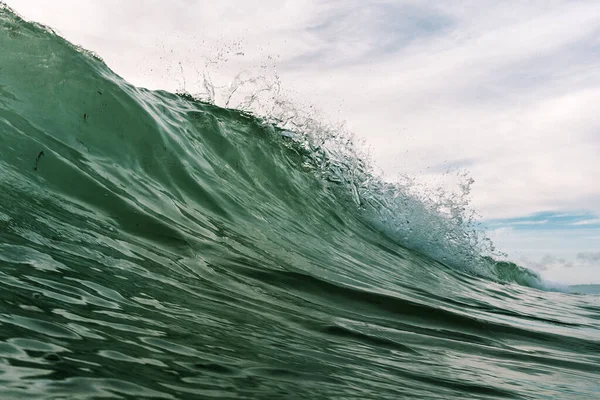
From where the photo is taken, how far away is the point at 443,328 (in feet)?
11.1

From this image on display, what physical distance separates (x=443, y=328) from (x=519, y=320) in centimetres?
131

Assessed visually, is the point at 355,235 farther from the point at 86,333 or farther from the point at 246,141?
the point at 86,333

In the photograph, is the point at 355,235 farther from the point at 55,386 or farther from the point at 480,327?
the point at 55,386

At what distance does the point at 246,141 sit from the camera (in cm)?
850

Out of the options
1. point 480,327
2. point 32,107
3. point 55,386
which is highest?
point 32,107

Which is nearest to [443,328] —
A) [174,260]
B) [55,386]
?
[174,260]

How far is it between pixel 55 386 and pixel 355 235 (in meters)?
6.08

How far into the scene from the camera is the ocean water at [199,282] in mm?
1863

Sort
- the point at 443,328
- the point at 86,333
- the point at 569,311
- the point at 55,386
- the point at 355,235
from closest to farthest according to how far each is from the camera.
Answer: the point at 55,386 < the point at 86,333 < the point at 443,328 < the point at 569,311 < the point at 355,235

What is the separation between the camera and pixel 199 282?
3186 millimetres

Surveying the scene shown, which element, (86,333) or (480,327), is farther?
(480,327)

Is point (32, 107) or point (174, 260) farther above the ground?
point (32, 107)

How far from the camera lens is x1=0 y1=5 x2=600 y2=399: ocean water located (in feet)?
6.11

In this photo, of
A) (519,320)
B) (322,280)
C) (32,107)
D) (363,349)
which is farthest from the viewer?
(32,107)
